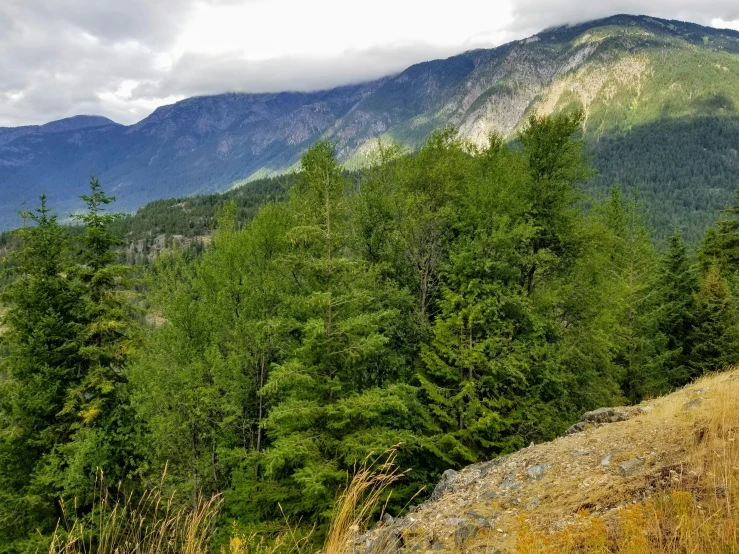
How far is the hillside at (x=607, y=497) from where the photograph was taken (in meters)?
3.90

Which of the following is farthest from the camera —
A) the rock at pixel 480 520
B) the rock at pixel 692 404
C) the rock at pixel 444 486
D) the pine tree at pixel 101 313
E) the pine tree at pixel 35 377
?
the pine tree at pixel 101 313

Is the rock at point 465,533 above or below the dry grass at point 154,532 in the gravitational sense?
below

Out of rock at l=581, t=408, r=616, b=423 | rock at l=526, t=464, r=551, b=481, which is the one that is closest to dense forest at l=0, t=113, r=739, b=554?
rock at l=581, t=408, r=616, b=423

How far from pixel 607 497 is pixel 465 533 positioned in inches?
75.2

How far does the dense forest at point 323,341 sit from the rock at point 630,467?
21.4 feet

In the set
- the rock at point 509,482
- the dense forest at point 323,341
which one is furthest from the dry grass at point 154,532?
the dense forest at point 323,341

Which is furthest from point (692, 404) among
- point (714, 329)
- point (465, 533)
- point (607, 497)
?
point (714, 329)

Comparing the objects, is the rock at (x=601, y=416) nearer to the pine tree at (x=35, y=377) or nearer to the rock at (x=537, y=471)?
the rock at (x=537, y=471)

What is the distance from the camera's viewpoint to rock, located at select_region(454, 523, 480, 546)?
5887 millimetres

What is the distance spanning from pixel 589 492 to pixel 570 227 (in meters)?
14.6

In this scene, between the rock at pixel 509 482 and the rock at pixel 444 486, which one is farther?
the rock at pixel 444 486

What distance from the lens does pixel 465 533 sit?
6008 mm

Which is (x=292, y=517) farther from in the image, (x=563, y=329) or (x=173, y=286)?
(x=173, y=286)

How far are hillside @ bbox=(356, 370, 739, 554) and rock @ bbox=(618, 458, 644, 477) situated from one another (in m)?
0.01
